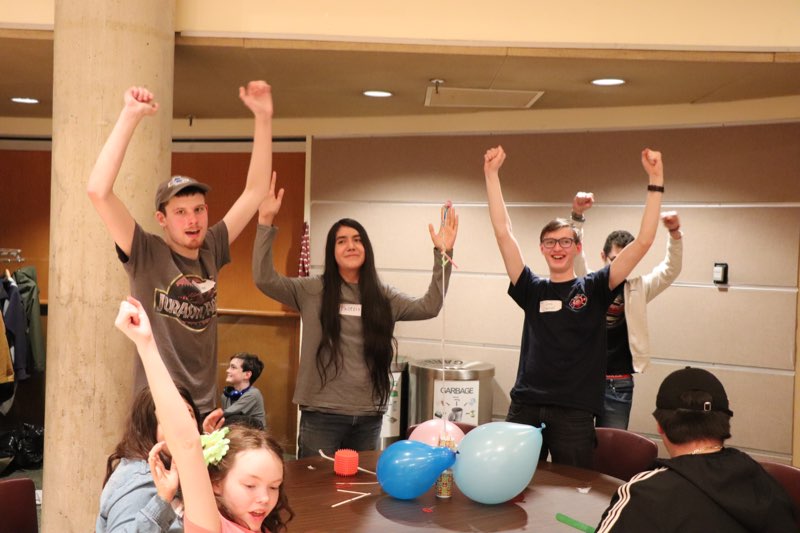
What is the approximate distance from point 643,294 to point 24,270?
4525 millimetres

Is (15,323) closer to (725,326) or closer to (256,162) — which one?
(256,162)

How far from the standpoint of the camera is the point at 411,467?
2746 millimetres

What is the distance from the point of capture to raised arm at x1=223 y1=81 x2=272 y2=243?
337cm

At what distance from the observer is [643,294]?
4578mm

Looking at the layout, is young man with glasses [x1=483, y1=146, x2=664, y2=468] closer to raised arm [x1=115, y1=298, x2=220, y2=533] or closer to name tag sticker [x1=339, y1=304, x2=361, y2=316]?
name tag sticker [x1=339, y1=304, x2=361, y2=316]

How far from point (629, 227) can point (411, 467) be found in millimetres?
3492

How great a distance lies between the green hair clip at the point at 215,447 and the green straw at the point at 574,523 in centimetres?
110

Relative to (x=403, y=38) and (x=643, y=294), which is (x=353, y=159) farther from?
(x=643, y=294)

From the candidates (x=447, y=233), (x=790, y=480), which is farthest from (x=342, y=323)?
(x=790, y=480)

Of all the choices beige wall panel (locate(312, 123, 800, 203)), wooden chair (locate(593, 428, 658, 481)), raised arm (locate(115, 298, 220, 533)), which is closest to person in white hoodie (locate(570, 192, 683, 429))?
wooden chair (locate(593, 428, 658, 481))

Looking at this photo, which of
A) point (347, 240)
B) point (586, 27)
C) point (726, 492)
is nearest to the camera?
Answer: point (726, 492)

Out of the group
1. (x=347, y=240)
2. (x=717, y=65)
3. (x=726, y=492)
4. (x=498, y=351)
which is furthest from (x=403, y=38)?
(x=726, y=492)

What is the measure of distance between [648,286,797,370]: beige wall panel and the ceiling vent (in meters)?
1.58

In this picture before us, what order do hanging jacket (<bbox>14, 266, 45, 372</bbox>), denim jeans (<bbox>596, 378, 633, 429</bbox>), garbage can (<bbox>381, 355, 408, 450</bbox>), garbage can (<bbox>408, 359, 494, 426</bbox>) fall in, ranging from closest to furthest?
denim jeans (<bbox>596, 378, 633, 429</bbox>) → garbage can (<bbox>408, 359, 494, 426</bbox>) → garbage can (<bbox>381, 355, 408, 450</bbox>) → hanging jacket (<bbox>14, 266, 45, 372</bbox>)
